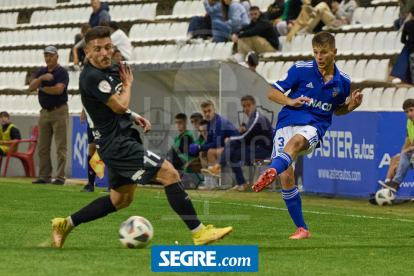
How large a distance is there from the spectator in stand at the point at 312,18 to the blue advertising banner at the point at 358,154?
4.42 metres

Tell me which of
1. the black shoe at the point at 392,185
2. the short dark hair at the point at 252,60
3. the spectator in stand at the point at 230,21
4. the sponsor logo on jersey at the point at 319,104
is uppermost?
the spectator in stand at the point at 230,21

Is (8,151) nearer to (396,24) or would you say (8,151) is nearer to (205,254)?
(396,24)

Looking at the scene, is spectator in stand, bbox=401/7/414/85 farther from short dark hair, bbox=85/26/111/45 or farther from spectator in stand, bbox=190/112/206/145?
short dark hair, bbox=85/26/111/45

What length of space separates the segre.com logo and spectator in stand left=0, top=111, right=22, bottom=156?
10.8 meters

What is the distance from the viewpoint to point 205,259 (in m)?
4.55

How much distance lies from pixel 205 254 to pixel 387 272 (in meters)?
1.23

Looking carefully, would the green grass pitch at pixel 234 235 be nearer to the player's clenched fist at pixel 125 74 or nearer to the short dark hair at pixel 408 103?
the player's clenched fist at pixel 125 74

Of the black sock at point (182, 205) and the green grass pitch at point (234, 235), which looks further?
the black sock at point (182, 205)

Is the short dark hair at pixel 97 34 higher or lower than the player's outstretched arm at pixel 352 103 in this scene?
higher

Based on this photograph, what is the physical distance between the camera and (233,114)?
1255 cm

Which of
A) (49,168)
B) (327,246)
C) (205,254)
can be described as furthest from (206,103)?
(205,254)

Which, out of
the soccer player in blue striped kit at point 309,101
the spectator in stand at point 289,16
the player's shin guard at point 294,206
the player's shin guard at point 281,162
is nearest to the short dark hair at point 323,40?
the soccer player in blue striped kit at point 309,101

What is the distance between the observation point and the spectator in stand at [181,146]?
12188mm

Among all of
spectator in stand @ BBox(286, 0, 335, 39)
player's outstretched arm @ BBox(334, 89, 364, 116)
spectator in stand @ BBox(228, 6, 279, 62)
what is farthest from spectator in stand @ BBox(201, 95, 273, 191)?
player's outstretched arm @ BBox(334, 89, 364, 116)
